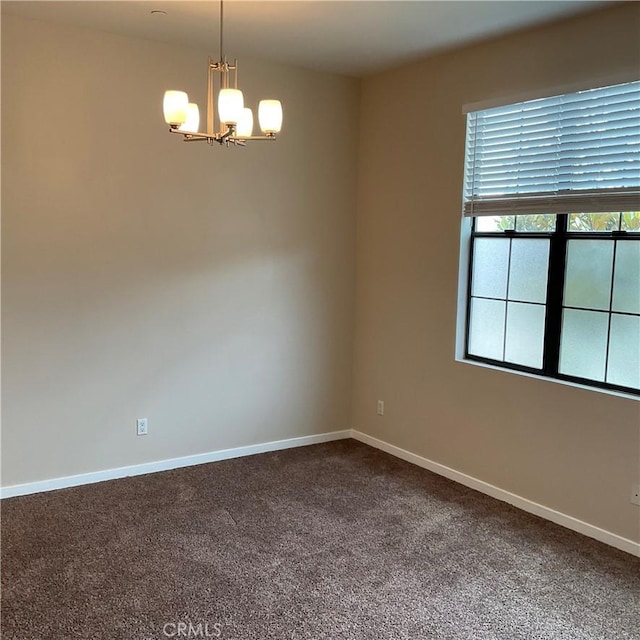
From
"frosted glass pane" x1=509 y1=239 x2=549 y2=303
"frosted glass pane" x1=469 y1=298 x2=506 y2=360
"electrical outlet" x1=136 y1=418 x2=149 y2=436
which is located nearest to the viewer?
"frosted glass pane" x1=509 y1=239 x2=549 y2=303

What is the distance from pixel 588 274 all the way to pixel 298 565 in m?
2.16

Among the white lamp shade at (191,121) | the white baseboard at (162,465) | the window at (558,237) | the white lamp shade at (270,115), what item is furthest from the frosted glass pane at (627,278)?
the white baseboard at (162,465)

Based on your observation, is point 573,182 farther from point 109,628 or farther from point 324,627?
point 109,628

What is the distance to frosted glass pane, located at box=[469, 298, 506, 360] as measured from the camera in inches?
154

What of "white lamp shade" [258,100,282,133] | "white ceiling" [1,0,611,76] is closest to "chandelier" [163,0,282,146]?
"white lamp shade" [258,100,282,133]

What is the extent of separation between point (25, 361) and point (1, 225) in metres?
0.81

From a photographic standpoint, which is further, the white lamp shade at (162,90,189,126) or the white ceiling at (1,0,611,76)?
the white ceiling at (1,0,611,76)

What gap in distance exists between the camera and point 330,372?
4.90 meters

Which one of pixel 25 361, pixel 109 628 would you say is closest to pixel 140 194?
pixel 25 361

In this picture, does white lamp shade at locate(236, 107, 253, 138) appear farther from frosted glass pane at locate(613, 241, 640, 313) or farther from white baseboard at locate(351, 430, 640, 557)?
white baseboard at locate(351, 430, 640, 557)

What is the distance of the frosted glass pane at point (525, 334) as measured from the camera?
3.65m

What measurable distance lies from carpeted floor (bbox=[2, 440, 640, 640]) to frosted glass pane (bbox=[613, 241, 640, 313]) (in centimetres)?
128

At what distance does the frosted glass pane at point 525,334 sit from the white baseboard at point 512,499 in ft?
2.69

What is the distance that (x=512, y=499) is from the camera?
148 inches
